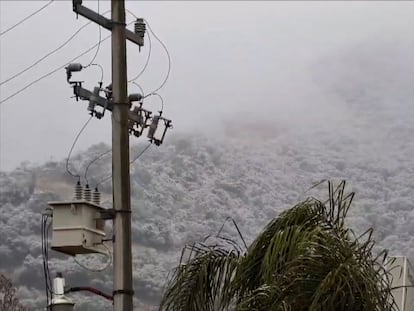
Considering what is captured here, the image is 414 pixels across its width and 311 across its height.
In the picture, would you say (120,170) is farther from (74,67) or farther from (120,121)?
(74,67)

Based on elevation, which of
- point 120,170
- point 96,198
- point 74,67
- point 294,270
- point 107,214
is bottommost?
point 294,270

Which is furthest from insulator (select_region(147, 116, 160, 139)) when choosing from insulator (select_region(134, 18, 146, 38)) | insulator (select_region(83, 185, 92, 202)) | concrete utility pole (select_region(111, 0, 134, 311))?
concrete utility pole (select_region(111, 0, 134, 311))

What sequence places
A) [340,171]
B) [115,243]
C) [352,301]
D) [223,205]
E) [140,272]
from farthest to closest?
[340,171] < [223,205] < [140,272] < [115,243] < [352,301]

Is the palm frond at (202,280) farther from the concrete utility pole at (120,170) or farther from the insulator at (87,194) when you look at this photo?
the insulator at (87,194)

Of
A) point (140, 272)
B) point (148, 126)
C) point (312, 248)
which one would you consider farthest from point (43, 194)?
point (312, 248)

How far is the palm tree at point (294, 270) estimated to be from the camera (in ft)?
27.5

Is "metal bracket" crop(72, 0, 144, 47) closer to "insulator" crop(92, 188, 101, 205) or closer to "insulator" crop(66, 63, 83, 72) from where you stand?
"insulator" crop(66, 63, 83, 72)

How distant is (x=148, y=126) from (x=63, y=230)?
1828mm

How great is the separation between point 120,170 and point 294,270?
162 inches

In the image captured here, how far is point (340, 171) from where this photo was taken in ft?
214

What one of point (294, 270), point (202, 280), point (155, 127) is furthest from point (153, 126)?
point (294, 270)

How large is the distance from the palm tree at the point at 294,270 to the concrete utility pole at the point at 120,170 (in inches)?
84.9

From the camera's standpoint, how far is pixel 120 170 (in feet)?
40.3

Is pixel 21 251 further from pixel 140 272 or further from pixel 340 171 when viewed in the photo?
pixel 340 171
